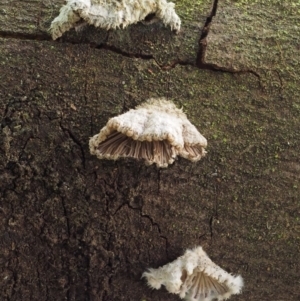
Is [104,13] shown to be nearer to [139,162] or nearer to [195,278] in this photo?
[139,162]

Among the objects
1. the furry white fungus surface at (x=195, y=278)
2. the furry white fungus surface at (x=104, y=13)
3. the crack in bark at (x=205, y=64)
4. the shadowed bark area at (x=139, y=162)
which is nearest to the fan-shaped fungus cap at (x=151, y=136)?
the shadowed bark area at (x=139, y=162)

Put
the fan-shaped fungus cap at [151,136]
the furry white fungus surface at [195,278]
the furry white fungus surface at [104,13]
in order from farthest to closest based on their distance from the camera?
1. the furry white fungus surface at [195,278]
2. the furry white fungus surface at [104,13]
3. the fan-shaped fungus cap at [151,136]

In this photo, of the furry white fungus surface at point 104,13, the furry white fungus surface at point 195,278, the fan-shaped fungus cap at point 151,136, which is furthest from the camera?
the furry white fungus surface at point 195,278

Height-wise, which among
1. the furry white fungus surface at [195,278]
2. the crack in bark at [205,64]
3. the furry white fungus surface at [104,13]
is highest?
the furry white fungus surface at [104,13]

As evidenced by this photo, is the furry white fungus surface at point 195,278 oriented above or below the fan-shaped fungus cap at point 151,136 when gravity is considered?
below

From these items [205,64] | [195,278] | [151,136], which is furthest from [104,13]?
[195,278]

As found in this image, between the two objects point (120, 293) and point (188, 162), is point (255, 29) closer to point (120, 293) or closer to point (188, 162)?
point (188, 162)

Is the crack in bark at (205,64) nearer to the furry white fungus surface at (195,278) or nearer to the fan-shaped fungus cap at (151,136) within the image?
the fan-shaped fungus cap at (151,136)

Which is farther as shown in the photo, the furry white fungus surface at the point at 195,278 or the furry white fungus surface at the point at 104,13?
the furry white fungus surface at the point at 195,278
